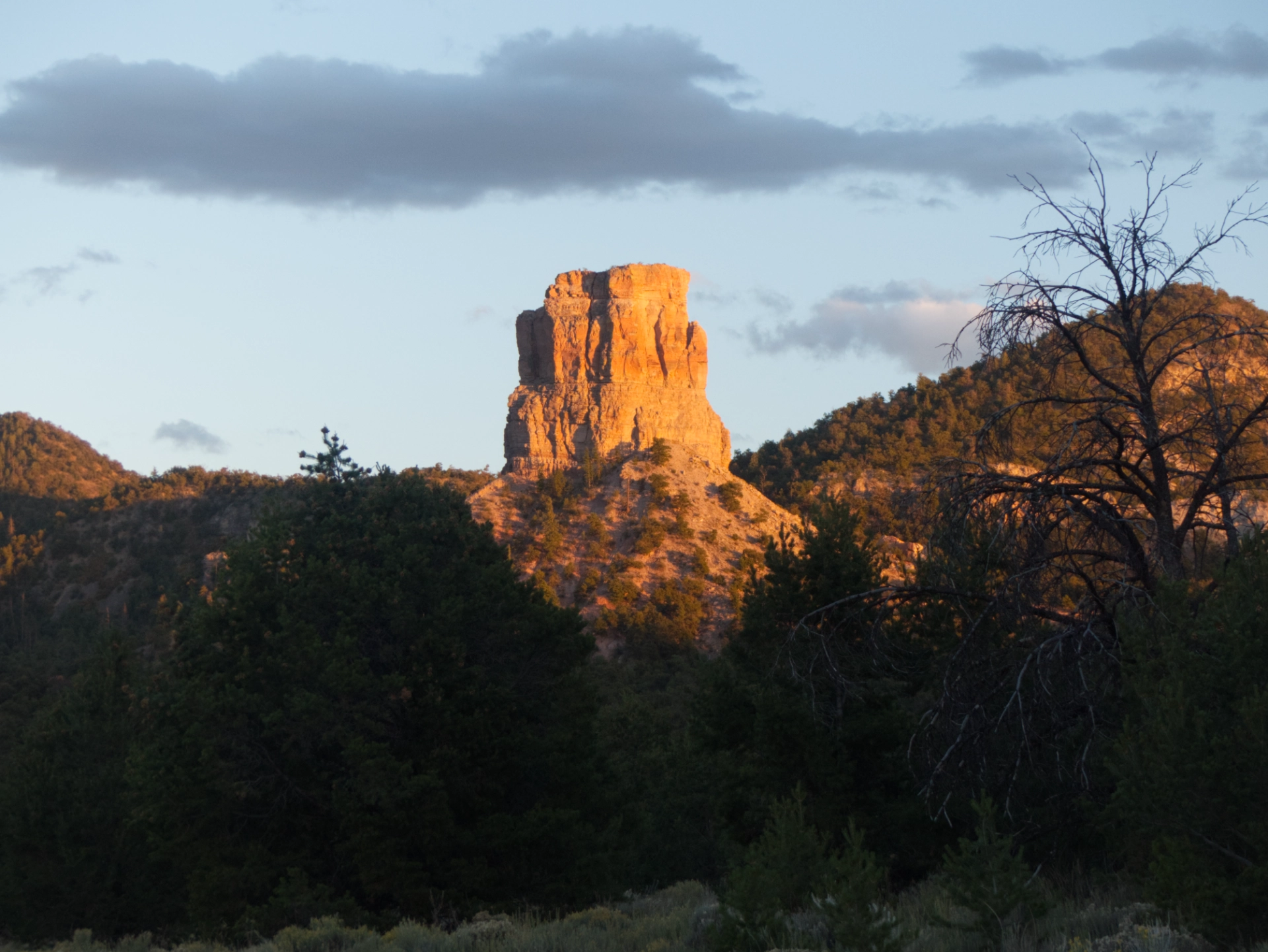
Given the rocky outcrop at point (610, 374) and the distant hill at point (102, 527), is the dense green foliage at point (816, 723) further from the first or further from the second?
the distant hill at point (102, 527)

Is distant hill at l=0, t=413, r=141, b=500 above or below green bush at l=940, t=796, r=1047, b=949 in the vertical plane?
above

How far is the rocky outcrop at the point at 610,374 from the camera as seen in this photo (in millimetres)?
80375

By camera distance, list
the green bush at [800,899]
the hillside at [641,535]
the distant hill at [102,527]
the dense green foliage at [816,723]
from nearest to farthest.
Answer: the green bush at [800,899], the dense green foliage at [816,723], the hillside at [641,535], the distant hill at [102,527]

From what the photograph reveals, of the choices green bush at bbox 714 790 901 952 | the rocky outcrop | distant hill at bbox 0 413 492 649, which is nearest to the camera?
green bush at bbox 714 790 901 952

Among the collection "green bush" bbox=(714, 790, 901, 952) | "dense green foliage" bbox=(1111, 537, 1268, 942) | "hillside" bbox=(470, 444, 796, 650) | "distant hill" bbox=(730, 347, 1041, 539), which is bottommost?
"green bush" bbox=(714, 790, 901, 952)

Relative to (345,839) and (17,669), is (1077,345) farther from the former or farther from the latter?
→ (17,669)

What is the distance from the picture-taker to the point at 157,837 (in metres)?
18.5

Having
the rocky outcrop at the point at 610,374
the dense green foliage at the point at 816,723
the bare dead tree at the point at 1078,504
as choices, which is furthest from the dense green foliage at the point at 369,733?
the rocky outcrop at the point at 610,374

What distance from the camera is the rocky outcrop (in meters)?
80.4

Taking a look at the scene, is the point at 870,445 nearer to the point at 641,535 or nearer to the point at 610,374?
the point at 610,374

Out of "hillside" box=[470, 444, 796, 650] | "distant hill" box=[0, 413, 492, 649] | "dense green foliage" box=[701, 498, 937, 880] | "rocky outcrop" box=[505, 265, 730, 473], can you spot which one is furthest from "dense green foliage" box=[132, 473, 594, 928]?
"distant hill" box=[0, 413, 492, 649]

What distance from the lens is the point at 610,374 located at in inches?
3206

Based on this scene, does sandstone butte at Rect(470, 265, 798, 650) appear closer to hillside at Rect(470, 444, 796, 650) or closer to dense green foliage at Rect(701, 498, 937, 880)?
hillside at Rect(470, 444, 796, 650)

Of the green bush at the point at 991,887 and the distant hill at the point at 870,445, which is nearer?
the green bush at the point at 991,887
